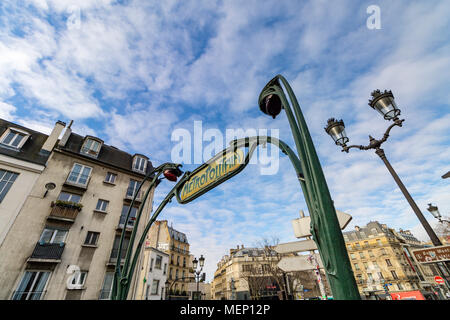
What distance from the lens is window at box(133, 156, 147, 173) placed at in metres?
19.6

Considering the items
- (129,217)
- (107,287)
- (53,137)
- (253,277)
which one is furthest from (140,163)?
(253,277)

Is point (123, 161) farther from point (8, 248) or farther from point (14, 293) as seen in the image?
point (14, 293)

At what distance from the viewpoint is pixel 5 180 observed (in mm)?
12508

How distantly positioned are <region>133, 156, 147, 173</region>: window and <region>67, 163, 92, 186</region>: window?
4013 millimetres

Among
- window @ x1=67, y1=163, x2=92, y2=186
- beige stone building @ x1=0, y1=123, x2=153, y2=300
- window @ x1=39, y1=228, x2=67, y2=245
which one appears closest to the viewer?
beige stone building @ x1=0, y1=123, x2=153, y2=300

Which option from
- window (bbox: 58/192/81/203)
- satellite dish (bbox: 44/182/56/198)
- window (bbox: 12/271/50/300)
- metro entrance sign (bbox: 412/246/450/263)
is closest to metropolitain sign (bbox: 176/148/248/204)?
metro entrance sign (bbox: 412/246/450/263)

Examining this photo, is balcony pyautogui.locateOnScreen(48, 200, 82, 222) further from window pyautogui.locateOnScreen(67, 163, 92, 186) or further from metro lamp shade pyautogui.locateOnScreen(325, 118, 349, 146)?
metro lamp shade pyautogui.locateOnScreen(325, 118, 349, 146)

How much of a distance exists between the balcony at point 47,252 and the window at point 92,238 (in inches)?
61.4

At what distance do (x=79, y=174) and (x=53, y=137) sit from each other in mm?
3858

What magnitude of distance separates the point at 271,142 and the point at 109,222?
55.8ft

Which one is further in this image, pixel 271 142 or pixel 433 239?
pixel 433 239

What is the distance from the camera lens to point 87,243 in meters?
13.8

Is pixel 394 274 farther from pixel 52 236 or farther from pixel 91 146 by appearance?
pixel 91 146

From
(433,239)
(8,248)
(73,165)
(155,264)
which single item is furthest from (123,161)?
(433,239)
